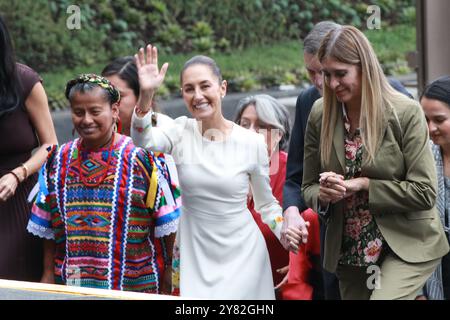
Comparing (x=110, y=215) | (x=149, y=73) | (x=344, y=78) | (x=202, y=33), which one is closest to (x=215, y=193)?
(x=110, y=215)

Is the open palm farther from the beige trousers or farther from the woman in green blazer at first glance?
the beige trousers

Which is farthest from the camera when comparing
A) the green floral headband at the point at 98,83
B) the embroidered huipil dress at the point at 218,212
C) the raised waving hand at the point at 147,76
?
the green floral headband at the point at 98,83

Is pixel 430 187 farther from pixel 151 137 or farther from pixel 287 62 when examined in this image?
pixel 287 62

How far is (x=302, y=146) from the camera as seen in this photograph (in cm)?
522

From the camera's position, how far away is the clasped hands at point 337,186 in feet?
14.3

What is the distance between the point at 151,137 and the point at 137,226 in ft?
1.75

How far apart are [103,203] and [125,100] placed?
2.61 feet

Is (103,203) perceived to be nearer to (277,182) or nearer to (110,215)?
(110,215)

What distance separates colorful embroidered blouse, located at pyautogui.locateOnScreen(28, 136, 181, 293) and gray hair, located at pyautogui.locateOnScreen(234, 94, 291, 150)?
→ 737mm

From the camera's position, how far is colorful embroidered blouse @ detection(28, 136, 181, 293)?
5.13 m

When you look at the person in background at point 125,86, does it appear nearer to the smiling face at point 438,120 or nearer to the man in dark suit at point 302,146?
the man in dark suit at point 302,146

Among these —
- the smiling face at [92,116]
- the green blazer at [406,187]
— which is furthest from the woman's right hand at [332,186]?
the smiling face at [92,116]

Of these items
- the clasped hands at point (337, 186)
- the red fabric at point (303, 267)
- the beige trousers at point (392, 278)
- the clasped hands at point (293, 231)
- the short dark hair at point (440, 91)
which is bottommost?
the red fabric at point (303, 267)

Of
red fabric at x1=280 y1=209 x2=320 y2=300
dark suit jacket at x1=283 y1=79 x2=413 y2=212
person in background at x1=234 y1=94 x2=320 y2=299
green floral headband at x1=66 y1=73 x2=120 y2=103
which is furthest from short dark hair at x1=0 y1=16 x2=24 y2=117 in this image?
red fabric at x1=280 y1=209 x2=320 y2=300
